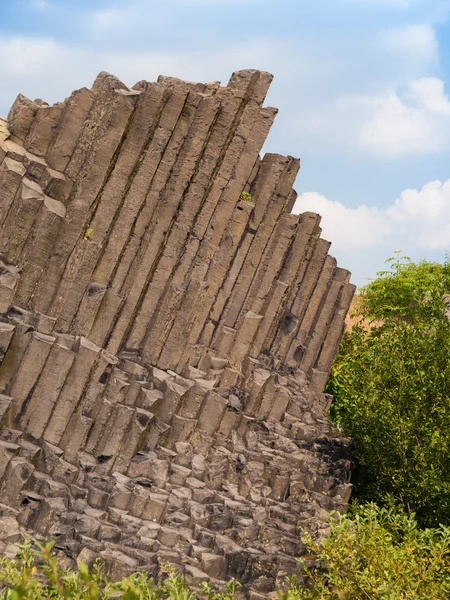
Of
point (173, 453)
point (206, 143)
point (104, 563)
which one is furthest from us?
point (206, 143)

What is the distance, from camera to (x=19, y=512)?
14.1 meters

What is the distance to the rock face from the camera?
14.5m

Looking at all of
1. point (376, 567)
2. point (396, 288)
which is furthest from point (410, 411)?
point (396, 288)

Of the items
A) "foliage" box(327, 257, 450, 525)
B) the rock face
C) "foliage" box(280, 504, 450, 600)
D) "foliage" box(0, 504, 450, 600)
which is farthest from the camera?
"foliage" box(327, 257, 450, 525)

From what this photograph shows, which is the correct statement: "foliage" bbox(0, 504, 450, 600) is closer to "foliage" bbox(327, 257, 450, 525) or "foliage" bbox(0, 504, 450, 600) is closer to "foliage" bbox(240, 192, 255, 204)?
"foliage" bbox(327, 257, 450, 525)

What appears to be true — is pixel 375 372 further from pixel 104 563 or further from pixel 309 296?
pixel 104 563

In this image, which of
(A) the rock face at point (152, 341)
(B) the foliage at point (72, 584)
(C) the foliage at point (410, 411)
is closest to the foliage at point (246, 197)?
(A) the rock face at point (152, 341)

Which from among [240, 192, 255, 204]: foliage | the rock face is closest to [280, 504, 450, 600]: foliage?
the rock face

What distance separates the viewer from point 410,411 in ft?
52.7

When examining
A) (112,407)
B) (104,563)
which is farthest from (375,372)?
(104,563)

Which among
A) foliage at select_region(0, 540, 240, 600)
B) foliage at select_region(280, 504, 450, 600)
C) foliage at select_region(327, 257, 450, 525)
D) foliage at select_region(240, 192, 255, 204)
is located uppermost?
foliage at select_region(240, 192, 255, 204)

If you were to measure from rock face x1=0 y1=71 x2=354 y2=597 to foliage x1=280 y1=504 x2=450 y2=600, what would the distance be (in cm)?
169

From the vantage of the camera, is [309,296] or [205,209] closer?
[205,209]

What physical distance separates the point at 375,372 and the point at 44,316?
7198 millimetres
